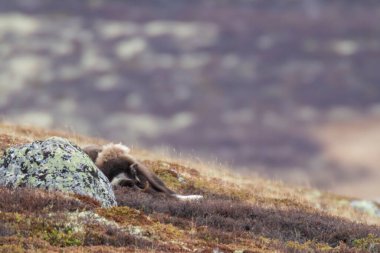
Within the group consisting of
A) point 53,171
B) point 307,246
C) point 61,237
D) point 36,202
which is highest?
point 53,171

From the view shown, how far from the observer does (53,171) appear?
15.0m

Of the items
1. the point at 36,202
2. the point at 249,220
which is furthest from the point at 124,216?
the point at 249,220

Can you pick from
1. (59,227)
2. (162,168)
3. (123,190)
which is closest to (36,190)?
(59,227)

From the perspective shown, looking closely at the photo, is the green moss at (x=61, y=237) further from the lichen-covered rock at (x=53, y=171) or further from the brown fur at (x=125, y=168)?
the brown fur at (x=125, y=168)

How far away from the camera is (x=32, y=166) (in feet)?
49.9

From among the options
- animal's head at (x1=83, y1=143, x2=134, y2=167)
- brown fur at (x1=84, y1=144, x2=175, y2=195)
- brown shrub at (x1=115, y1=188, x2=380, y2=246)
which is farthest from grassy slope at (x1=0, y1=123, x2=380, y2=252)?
animal's head at (x1=83, y1=143, x2=134, y2=167)

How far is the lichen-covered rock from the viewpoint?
14961 millimetres

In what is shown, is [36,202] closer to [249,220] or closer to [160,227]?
[160,227]

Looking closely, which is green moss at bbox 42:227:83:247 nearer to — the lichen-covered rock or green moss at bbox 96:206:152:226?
green moss at bbox 96:206:152:226

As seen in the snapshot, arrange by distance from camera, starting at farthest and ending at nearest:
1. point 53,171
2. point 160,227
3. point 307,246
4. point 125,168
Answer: point 125,168 → point 53,171 → point 307,246 → point 160,227

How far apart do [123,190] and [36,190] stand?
4.63 m

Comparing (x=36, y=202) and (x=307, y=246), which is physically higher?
(x=36, y=202)

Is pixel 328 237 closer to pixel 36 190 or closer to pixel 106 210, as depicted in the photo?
pixel 106 210

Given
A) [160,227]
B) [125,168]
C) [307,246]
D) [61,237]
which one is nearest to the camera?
[61,237]
